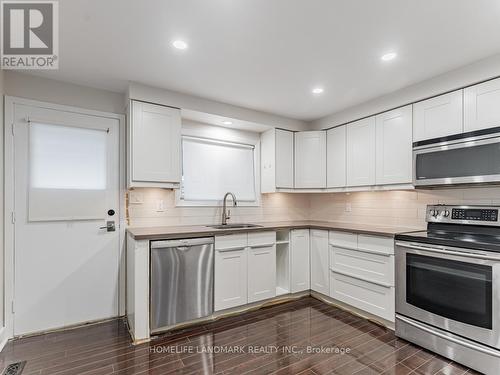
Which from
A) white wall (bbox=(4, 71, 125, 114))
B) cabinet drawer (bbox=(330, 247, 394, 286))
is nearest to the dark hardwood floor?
cabinet drawer (bbox=(330, 247, 394, 286))

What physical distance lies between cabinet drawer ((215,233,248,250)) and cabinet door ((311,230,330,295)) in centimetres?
101

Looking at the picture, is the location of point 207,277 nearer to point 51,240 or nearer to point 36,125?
point 51,240

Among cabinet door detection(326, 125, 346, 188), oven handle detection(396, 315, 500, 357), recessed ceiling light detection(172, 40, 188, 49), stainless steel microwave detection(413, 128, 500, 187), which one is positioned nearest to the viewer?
oven handle detection(396, 315, 500, 357)

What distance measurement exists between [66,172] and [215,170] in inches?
66.9

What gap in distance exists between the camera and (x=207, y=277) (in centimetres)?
277

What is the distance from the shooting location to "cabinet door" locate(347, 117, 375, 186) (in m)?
3.19

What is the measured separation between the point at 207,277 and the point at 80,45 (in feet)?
7.68

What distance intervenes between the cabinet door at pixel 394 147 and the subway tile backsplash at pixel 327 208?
0.37 meters

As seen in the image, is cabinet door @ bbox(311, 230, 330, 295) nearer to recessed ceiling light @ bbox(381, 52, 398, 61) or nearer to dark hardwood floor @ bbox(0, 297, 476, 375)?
dark hardwood floor @ bbox(0, 297, 476, 375)

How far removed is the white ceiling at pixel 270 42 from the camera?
1684 mm

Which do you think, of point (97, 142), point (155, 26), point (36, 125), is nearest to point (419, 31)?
point (155, 26)

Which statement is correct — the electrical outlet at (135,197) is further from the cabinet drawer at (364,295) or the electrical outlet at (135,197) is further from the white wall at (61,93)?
the cabinet drawer at (364,295)

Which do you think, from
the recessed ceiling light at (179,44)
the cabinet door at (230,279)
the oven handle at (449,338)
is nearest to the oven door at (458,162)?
the oven handle at (449,338)

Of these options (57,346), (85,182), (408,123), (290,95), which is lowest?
(57,346)
